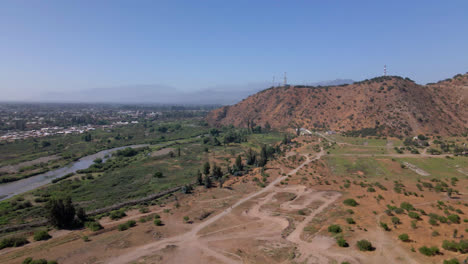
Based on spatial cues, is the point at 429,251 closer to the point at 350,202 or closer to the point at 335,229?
the point at 335,229

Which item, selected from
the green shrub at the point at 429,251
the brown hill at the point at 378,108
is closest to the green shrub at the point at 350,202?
the green shrub at the point at 429,251

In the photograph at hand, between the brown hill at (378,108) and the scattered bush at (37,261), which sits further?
the brown hill at (378,108)

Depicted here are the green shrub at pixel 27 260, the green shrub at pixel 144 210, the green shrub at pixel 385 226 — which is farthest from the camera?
the green shrub at pixel 144 210

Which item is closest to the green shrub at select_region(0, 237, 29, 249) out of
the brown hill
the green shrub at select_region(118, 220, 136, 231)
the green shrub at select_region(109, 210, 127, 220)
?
the green shrub at select_region(109, 210, 127, 220)

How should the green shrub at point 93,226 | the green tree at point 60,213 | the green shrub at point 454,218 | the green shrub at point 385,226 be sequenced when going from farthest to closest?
the green tree at point 60,213
the green shrub at point 93,226
the green shrub at point 454,218
the green shrub at point 385,226

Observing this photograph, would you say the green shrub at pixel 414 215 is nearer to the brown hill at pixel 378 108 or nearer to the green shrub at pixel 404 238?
the green shrub at pixel 404 238

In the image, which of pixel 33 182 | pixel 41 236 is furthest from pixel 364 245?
pixel 33 182

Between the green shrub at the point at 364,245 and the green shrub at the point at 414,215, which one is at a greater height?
the green shrub at the point at 414,215

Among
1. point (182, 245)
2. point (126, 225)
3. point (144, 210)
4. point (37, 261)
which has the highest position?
point (37, 261)
